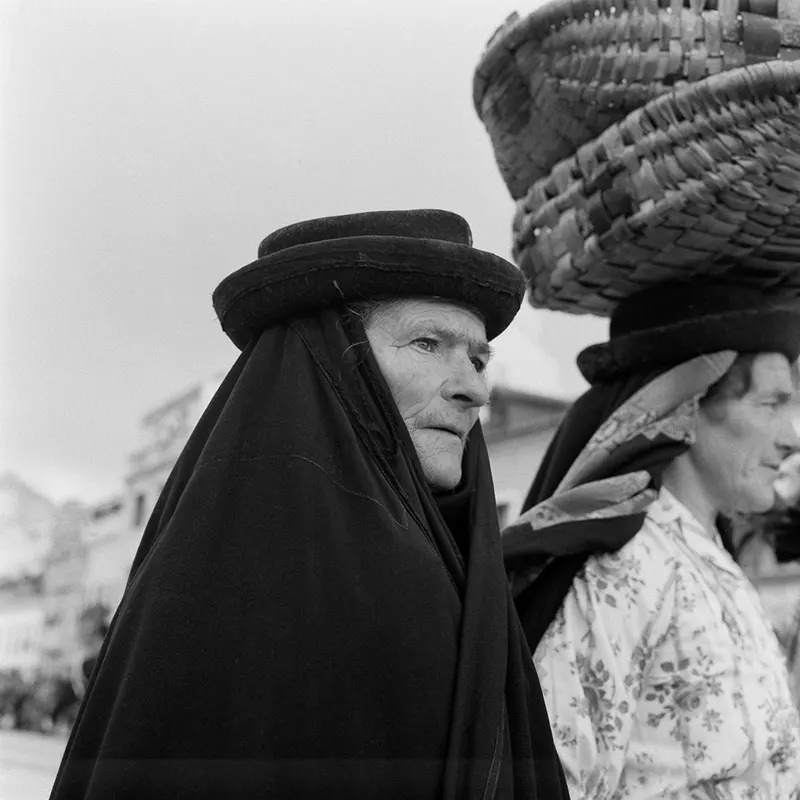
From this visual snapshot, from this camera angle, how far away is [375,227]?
1.65 metres

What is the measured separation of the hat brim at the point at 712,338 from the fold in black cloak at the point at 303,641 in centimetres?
96

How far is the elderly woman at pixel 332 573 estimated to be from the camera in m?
1.34

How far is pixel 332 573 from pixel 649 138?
1.11 metres

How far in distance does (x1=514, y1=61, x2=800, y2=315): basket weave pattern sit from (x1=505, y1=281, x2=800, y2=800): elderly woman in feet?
0.41

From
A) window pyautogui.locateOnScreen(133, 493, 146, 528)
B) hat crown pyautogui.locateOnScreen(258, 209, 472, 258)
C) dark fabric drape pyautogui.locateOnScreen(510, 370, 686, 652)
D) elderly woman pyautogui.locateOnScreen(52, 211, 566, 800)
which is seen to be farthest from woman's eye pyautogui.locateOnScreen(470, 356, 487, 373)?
window pyautogui.locateOnScreen(133, 493, 146, 528)

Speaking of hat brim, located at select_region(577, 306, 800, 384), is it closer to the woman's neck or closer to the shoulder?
the woman's neck

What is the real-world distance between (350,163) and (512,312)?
Result: 0.37 m

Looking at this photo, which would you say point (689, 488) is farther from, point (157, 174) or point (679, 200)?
point (157, 174)

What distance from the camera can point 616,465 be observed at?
232 centimetres

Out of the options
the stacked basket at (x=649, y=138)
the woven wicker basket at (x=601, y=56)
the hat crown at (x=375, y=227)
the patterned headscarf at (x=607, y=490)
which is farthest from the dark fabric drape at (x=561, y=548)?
the hat crown at (x=375, y=227)

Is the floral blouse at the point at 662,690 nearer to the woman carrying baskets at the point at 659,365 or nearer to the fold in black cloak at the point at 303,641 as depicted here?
the woman carrying baskets at the point at 659,365

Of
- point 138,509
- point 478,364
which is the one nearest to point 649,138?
point 478,364

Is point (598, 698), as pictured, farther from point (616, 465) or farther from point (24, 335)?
point (24, 335)

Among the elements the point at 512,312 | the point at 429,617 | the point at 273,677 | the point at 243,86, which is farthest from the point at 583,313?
the point at 273,677
